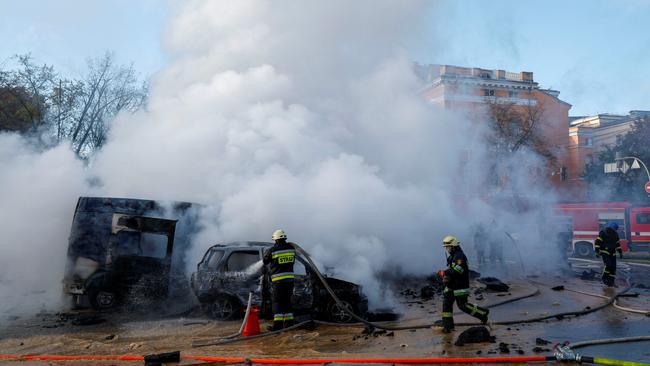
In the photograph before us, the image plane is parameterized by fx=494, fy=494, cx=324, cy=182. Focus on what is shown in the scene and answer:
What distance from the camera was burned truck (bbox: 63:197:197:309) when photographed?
9.84 metres

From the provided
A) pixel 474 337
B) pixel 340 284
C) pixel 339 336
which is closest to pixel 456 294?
pixel 474 337

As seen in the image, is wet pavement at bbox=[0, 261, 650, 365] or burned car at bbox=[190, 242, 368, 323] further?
burned car at bbox=[190, 242, 368, 323]

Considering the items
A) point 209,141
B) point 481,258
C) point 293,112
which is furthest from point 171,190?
point 481,258

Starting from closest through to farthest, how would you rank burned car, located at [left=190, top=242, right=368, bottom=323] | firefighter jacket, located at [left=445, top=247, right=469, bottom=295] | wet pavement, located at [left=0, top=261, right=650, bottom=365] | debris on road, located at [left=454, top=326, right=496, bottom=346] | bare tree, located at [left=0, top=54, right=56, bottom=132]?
wet pavement, located at [left=0, top=261, right=650, bottom=365], debris on road, located at [left=454, top=326, right=496, bottom=346], firefighter jacket, located at [left=445, top=247, right=469, bottom=295], burned car, located at [left=190, top=242, right=368, bottom=323], bare tree, located at [left=0, top=54, right=56, bottom=132]

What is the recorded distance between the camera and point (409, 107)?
15398 mm

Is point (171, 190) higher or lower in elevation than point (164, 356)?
higher

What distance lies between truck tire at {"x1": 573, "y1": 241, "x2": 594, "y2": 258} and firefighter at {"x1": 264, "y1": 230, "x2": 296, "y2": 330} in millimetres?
22721

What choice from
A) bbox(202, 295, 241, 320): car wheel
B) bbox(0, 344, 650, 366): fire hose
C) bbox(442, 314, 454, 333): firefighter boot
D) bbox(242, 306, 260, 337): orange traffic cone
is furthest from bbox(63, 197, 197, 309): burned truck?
bbox(442, 314, 454, 333): firefighter boot

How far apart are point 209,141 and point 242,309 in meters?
5.10

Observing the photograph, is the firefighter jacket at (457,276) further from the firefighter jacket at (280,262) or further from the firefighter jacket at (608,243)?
the firefighter jacket at (608,243)

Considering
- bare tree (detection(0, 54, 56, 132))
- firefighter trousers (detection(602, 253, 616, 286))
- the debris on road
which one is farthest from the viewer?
bare tree (detection(0, 54, 56, 132))

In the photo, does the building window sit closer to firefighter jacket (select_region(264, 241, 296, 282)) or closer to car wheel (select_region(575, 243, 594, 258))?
car wheel (select_region(575, 243, 594, 258))

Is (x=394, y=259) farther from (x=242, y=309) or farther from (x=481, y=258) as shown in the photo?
(x=481, y=258)

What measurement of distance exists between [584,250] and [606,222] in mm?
1812
